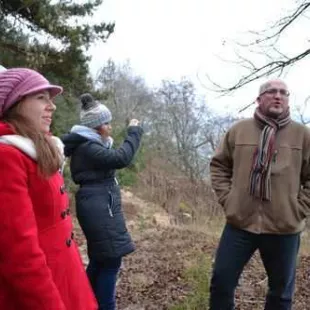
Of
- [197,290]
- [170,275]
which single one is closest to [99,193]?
[197,290]

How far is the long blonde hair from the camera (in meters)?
1.68

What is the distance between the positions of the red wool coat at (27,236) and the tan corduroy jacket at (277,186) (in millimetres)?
1556

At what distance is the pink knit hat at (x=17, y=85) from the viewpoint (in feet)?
5.65

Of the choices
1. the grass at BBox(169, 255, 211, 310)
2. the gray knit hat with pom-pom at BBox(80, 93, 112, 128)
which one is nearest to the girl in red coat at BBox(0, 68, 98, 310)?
the gray knit hat with pom-pom at BBox(80, 93, 112, 128)

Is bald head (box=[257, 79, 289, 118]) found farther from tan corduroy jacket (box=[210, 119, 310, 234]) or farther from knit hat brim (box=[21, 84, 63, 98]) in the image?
knit hat brim (box=[21, 84, 63, 98])

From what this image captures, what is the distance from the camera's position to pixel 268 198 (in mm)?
3004

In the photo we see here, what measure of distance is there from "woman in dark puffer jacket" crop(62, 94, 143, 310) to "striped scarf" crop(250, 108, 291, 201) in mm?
784

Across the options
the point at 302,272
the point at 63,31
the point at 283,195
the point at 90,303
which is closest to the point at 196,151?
the point at 63,31

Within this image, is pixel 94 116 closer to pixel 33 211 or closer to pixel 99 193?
pixel 99 193

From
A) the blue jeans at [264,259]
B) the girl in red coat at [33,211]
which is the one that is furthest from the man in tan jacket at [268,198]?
the girl in red coat at [33,211]

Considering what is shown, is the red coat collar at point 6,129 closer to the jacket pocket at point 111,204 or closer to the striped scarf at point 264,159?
the jacket pocket at point 111,204

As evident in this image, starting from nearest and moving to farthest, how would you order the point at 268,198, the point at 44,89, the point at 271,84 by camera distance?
the point at 44,89 → the point at 268,198 → the point at 271,84

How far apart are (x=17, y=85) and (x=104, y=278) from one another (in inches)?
72.9

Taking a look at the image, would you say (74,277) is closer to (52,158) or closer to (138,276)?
(52,158)
